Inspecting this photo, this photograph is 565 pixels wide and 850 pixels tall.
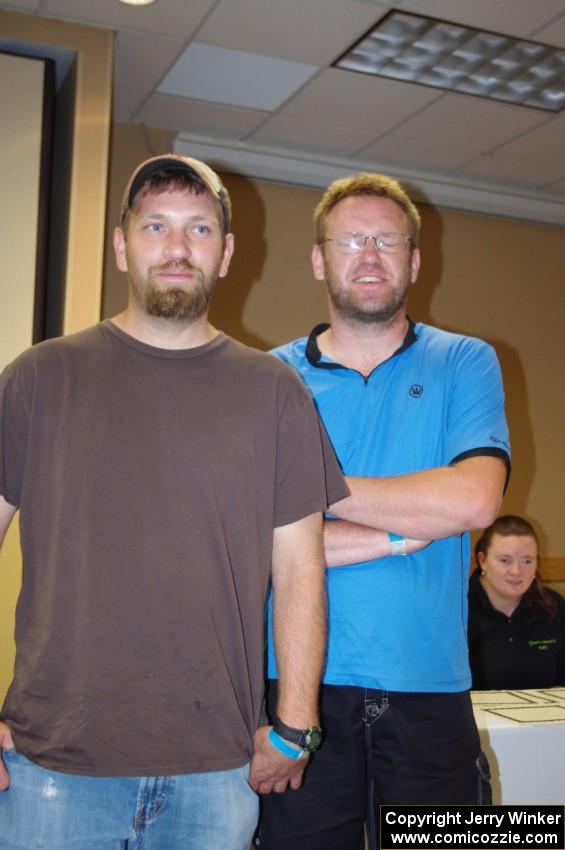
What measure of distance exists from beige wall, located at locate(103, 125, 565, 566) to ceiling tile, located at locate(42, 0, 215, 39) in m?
1.38

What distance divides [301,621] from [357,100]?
11.0 feet

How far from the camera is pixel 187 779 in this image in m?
1.29

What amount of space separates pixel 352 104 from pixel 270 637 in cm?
330

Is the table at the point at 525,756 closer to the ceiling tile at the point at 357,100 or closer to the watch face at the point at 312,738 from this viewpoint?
the watch face at the point at 312,738

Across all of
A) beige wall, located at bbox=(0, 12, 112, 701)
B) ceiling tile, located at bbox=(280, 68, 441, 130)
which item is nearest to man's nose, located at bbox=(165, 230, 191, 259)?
beige wall, located at bbox=(0, 12, 112, 701)

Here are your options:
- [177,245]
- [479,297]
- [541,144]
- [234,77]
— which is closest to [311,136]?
[234,77]

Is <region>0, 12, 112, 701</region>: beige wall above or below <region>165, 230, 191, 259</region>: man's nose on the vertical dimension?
above

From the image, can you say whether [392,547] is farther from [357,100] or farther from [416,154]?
[416,154]

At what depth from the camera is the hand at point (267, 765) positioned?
4.58 ft

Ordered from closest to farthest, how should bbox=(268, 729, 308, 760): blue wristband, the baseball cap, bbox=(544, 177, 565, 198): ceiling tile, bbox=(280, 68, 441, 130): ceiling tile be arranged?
bbox=(268, 729, 308, 760): blue wristband < the baseball cap < bbox=(280, 68, 441, 130): ceiling tile < bbox=(544, 177, 565, 198): ceiling tile

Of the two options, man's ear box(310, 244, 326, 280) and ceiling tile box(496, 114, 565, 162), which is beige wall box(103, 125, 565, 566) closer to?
ceiling tile box(496, 114, 565, 162)

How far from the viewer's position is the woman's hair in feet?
11.3

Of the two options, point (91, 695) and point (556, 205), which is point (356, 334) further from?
point (556, 205)

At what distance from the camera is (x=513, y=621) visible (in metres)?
3.41
